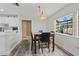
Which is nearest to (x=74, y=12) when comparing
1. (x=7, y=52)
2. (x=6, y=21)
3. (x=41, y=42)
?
(x=41, y=42)

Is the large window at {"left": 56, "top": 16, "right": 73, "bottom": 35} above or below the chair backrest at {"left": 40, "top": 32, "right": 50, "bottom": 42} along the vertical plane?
above

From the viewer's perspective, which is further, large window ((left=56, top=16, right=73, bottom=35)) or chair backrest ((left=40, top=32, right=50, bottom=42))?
chair backrest ((left=40, top=32, right=50, bottom=42))

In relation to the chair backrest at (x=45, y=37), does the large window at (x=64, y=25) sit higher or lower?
higher

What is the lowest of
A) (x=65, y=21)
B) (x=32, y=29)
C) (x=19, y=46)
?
(x=19, y=46)

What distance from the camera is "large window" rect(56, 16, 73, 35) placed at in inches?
194

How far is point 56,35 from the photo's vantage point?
6.34 meters

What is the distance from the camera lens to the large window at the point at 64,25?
492 centimetres

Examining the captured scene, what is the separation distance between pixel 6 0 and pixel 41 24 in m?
2.95

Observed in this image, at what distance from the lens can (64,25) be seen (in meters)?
5.45

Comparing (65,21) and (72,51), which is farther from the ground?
(65,21)

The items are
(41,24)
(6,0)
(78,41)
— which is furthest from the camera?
(41,24)

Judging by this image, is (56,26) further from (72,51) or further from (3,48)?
(3,48)

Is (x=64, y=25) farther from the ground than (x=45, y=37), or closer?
farther from the ground

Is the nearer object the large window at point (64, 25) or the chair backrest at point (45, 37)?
A: the large window at point (64, 25)
